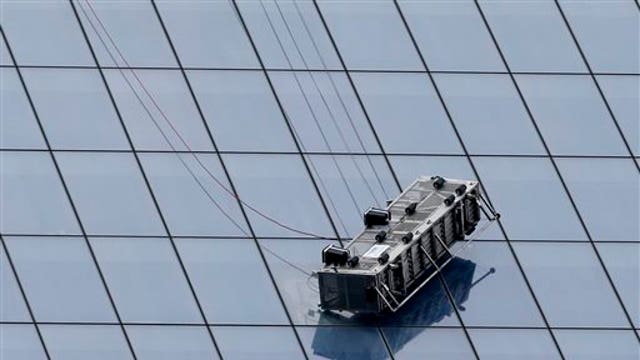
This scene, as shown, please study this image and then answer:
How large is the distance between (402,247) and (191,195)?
7256 millimetres

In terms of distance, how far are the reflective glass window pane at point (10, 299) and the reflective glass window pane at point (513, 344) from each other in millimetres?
12230

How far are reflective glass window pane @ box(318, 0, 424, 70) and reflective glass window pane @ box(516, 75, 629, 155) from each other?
361cm

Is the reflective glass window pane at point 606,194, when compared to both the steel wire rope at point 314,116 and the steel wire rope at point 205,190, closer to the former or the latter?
the steel wire rope at point 314,116

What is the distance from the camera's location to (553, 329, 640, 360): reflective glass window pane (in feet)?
210

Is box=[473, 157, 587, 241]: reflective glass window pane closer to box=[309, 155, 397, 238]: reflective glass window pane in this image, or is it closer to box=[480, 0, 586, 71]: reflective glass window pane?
box=[309, 155, 397, 238]: reflective glass window pane

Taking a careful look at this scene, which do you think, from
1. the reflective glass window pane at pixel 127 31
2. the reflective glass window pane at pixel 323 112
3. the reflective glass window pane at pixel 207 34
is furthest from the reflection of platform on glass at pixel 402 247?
the reflective glass window pane at pixel 127 31

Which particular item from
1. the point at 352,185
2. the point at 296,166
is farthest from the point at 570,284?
the point at 296,166

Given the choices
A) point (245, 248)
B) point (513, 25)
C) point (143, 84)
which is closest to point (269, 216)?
point (245, 248)

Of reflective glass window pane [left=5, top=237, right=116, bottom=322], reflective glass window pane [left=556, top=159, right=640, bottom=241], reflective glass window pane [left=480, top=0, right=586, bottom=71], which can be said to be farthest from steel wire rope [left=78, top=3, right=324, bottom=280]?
reflective glass window pane [left=480, top=0, right=586, bottom=71]

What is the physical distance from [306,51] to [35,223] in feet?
33.5

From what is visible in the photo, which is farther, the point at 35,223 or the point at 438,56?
the point at 438,56

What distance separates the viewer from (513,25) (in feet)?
238

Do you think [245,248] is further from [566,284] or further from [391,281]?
[566,284]

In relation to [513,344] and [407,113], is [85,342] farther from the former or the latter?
[407,113]
